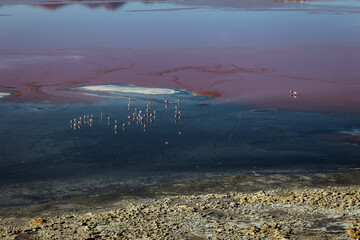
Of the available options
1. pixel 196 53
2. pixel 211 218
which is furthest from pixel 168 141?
pixel 196 53

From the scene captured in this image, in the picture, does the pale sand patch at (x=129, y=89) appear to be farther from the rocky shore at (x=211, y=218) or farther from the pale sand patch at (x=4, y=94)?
the rocky shore at (x=211, y=218)

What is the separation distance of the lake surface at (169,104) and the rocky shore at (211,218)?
2.46 metres

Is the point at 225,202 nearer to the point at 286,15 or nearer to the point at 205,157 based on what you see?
the point at 205,157

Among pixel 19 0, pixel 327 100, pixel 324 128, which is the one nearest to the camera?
pixel 324 128

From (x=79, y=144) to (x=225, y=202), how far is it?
804 centimetres

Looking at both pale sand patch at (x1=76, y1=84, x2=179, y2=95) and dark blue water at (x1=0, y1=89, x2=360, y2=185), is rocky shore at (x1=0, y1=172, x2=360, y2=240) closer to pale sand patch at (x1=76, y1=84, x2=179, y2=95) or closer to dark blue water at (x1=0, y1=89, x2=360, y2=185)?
dark blue water at (x1=0, y1=89, x2=360, y2=185)

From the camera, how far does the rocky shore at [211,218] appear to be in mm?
11930

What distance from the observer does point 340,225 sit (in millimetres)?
12188

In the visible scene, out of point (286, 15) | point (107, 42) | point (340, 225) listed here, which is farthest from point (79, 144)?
point (286, 15)

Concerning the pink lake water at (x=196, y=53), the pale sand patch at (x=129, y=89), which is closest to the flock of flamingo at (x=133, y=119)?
the pale sand patch at (x=129, y=89)

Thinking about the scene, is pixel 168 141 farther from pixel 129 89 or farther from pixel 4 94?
pixel 4 94

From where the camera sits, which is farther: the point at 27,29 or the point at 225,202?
the point at 27,29

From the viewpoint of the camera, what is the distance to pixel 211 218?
1283 centimetres

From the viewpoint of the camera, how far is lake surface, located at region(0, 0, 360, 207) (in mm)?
18197
